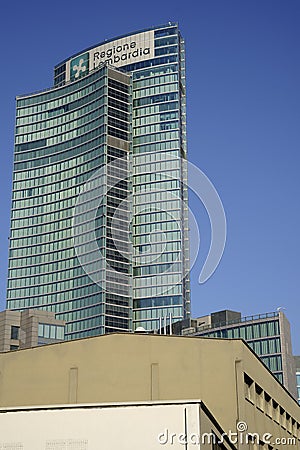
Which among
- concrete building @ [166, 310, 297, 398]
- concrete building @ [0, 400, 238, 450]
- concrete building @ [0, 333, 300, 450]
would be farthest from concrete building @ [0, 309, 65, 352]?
concrete building @ [0, 400, 238, 450]

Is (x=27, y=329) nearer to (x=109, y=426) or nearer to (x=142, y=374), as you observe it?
(x=142, y=374)

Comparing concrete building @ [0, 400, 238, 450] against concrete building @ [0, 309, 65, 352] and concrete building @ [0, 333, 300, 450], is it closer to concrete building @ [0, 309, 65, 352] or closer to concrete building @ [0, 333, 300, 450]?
→ concrete building @ [0, 333, 300, 450]

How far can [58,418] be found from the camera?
31.6 meters

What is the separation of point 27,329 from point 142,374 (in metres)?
138

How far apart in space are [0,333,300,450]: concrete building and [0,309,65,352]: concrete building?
130 metres

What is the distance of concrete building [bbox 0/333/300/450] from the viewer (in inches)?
1690

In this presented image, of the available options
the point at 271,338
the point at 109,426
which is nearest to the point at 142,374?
the point at 109,426

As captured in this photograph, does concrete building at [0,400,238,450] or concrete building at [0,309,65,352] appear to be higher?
concrete building at [0,309,65,352]

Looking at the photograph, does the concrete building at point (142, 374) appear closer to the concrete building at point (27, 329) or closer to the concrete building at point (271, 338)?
the concrete building at point (271, 338)

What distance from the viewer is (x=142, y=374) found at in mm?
43219

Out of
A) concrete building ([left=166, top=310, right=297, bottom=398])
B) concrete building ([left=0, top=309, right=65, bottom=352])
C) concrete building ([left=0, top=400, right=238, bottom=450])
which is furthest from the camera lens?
concrete building ([left=0, top=309, right=65, bottom=352])

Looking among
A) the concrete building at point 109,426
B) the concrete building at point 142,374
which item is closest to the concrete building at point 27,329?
the concrete building at point 142,374

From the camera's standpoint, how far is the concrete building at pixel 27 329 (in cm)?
17475

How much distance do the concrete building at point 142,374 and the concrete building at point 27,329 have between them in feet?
427
